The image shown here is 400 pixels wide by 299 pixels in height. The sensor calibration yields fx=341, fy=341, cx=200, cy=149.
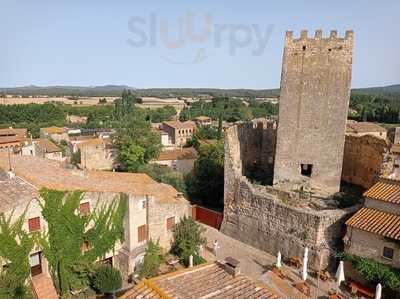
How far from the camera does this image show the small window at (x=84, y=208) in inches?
768

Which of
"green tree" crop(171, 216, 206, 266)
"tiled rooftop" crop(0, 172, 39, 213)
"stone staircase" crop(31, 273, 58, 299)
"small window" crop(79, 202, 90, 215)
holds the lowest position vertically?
"stone staircase" crop(31, 273, 58, 299)

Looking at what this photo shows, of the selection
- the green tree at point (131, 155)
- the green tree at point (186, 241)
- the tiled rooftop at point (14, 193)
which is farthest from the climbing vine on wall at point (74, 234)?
the green tree at point (131, 155)


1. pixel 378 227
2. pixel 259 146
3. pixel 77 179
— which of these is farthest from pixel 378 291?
pixel 77 179

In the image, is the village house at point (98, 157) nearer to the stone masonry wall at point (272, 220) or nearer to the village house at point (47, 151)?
the village house at point (47, 151)

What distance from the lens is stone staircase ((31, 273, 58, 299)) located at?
1820cm

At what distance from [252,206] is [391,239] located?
875 cm

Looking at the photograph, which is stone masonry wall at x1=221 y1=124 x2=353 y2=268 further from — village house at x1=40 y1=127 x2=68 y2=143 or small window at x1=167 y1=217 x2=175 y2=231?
village house at x1=40 y1=127 x2=68 y2=143

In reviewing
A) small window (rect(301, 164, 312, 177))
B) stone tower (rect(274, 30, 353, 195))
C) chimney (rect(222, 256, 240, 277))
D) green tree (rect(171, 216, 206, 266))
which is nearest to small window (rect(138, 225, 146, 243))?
green tree (rect(171, 216, 206, 266))

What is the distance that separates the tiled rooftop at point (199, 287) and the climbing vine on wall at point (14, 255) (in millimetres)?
10164

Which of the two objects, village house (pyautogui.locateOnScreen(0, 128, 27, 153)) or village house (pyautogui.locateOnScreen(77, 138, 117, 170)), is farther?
village house (pyautogui.locateOnScreen(0, 128, 27, 153))

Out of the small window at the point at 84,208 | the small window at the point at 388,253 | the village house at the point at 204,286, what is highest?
the village house at the point at 204,286

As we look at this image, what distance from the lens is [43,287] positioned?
1852 centimetres

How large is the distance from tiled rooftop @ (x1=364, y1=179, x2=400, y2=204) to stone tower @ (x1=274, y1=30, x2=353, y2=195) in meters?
5.53

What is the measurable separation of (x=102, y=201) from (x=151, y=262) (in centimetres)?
463
